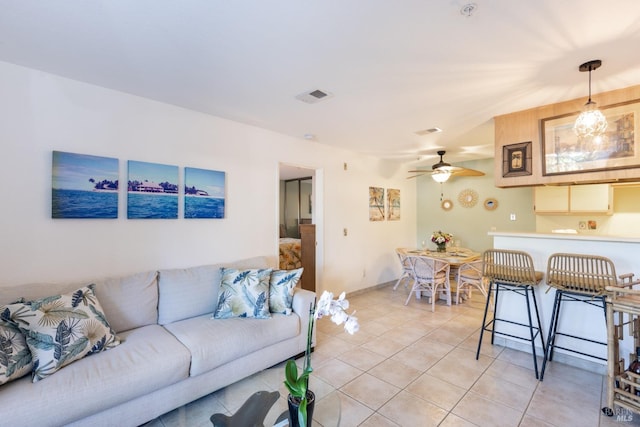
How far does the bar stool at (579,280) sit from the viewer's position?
7.02 ft

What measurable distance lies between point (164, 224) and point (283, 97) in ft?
5.37

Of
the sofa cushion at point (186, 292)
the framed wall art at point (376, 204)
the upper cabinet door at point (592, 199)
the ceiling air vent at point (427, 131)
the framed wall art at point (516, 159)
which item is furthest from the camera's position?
the framed wall art at point (376, 204)

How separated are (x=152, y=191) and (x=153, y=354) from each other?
145 cm

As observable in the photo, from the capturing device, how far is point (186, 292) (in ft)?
8.15

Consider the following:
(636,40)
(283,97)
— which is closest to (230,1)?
(283,97)

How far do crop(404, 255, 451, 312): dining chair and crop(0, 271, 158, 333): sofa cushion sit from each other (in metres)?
3.34

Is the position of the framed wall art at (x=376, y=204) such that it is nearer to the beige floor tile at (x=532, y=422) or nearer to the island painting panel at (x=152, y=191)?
the island painting panel at (x=152, y=191)

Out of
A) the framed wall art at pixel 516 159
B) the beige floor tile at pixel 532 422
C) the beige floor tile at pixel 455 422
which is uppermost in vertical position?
the framed wall art at pixel 516 159

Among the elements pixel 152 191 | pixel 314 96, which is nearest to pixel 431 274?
pixel 314 96

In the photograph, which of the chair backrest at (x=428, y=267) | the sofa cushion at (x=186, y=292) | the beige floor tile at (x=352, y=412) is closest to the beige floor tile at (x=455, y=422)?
the beige floor tile at (x=352, y=412)

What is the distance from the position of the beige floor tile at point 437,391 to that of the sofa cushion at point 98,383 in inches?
67.5

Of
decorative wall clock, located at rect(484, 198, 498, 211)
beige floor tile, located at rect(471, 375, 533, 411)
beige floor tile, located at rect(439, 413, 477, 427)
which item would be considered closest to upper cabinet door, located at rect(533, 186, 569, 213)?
decorative wall clock, located at rect(484, 198, 498, 211)

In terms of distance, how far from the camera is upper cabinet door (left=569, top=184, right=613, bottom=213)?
158 inches

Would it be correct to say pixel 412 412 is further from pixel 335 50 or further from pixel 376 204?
pixel 376 204
